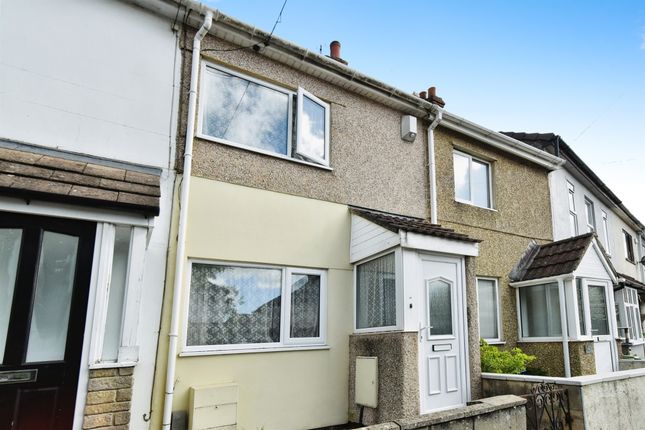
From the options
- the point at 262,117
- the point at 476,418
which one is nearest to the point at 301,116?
the point at 262,117

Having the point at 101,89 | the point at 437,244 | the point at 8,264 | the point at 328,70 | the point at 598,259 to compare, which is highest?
the point at 328,70

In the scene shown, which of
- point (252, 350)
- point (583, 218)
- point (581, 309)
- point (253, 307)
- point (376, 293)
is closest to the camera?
point (252, 350)

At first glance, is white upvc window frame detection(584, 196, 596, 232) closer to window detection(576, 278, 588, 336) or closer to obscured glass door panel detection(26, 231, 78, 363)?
window detection(576, 278, 588, 336)

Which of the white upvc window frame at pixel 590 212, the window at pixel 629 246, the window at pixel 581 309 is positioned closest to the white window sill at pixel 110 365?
the window at pixel 581 309

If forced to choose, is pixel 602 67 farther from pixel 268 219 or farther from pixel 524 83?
pixel 268 219

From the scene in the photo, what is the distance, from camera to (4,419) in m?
3.79

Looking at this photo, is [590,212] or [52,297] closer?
[52,297]

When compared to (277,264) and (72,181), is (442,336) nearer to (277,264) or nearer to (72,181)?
(277,264)

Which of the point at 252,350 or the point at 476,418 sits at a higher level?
the point at 252,350

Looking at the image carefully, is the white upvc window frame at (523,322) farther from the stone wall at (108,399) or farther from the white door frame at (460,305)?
the stone wall at (108,399)

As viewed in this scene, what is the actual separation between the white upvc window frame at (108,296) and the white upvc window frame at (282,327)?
1096 millimetres

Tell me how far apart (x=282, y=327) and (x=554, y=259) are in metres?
6.37

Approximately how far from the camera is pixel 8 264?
414 cm

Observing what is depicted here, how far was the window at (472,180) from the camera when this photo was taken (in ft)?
30.8
